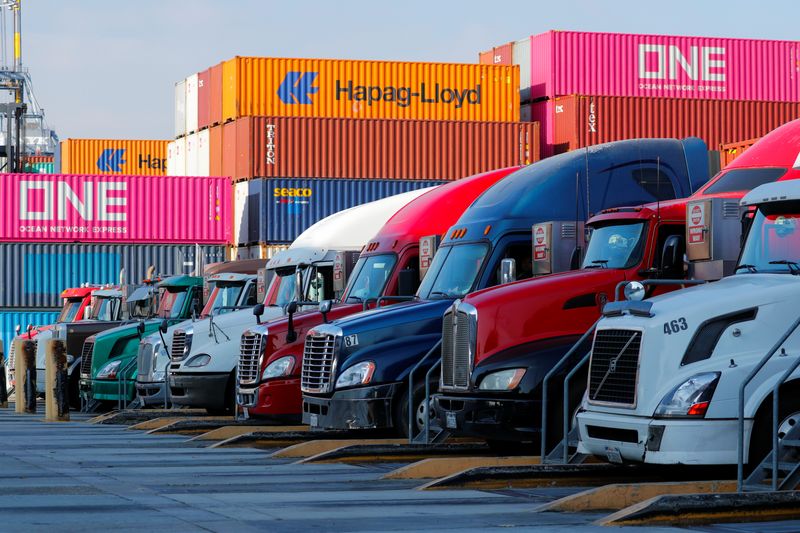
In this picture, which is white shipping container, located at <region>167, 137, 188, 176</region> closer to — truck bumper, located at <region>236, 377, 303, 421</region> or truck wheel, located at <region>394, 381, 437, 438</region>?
truck bumper, located at <region>236, 377, 303, 421</region>

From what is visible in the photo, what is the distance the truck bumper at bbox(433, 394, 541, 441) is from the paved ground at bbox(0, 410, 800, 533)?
892 millimetres

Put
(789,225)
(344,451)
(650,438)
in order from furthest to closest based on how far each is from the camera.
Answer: (344,451), (789,225), (650,438)

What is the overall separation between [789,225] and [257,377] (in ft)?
26.3

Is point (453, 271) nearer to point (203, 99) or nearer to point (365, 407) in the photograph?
point (365, 407)

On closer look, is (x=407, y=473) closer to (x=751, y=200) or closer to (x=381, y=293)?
(x=751, y=200)

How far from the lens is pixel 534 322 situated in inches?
523

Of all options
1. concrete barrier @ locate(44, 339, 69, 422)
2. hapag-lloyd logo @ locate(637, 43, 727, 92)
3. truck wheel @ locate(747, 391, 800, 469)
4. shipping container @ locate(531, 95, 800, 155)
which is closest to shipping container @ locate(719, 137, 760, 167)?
truck wheel @ locate(747, 391, 800, 469)

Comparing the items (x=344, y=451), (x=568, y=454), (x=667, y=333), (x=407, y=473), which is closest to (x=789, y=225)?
(x=667, y=333)

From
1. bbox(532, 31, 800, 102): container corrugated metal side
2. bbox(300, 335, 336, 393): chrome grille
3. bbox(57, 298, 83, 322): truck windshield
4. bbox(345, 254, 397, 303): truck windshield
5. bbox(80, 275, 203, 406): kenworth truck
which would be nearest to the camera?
Result: bbox(300, 335, 336, 393): chrome grille

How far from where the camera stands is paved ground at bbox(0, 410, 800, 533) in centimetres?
966

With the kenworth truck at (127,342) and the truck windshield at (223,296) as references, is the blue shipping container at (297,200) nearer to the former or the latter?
the kenworth truck at (127,342)

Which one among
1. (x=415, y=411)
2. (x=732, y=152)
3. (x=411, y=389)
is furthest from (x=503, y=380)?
(x=732, y=152)

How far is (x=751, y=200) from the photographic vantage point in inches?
460

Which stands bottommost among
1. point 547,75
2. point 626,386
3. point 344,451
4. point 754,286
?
point 344,451
